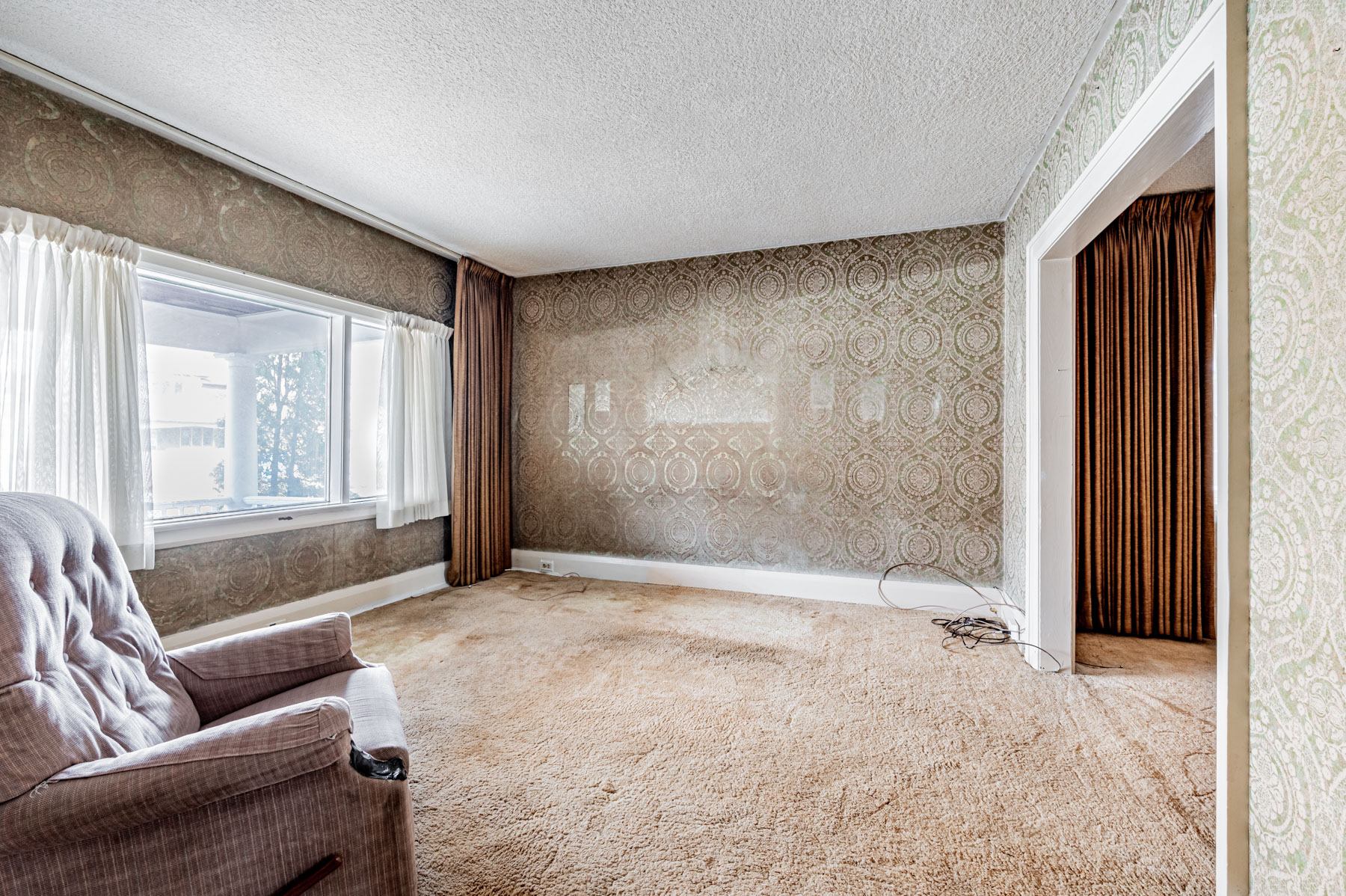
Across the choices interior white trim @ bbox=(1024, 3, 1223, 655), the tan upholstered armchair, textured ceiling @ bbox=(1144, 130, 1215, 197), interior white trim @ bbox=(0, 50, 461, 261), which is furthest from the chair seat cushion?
textured ceiling @ bbox=(1144, 130, 1215, 197)

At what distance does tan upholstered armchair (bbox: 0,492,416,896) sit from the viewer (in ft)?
3.16

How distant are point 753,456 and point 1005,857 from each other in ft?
9.23

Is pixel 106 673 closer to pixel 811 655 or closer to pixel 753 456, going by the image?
pixel 811 655

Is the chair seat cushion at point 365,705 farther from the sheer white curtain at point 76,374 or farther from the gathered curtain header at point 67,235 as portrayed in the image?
the gathered curtain header at point 67,235

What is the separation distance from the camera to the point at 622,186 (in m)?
3.06

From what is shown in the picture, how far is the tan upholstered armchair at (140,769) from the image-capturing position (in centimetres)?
96

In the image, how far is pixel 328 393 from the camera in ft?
11.6

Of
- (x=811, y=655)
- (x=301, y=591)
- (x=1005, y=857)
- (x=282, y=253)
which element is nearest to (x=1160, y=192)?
(x=811, y=655)

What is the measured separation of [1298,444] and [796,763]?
1.58 m

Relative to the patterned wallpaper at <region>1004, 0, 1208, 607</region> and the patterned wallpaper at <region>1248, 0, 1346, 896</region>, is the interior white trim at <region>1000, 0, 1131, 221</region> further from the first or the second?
the patterned wallpaper at <region>1248, 0, 1346, 896</region>

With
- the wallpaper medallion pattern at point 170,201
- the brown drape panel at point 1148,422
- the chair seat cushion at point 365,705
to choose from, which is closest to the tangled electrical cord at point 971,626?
the brown drape panel at point 1148,422

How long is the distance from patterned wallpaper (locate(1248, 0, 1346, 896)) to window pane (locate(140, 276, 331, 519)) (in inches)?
152

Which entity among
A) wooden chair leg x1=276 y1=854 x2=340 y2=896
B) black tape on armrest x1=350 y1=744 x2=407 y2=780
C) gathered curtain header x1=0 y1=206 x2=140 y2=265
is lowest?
wooden chair leg x1=276 y1=854 x2=340 y2=896

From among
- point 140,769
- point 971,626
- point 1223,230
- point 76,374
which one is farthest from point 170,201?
point 971,626
